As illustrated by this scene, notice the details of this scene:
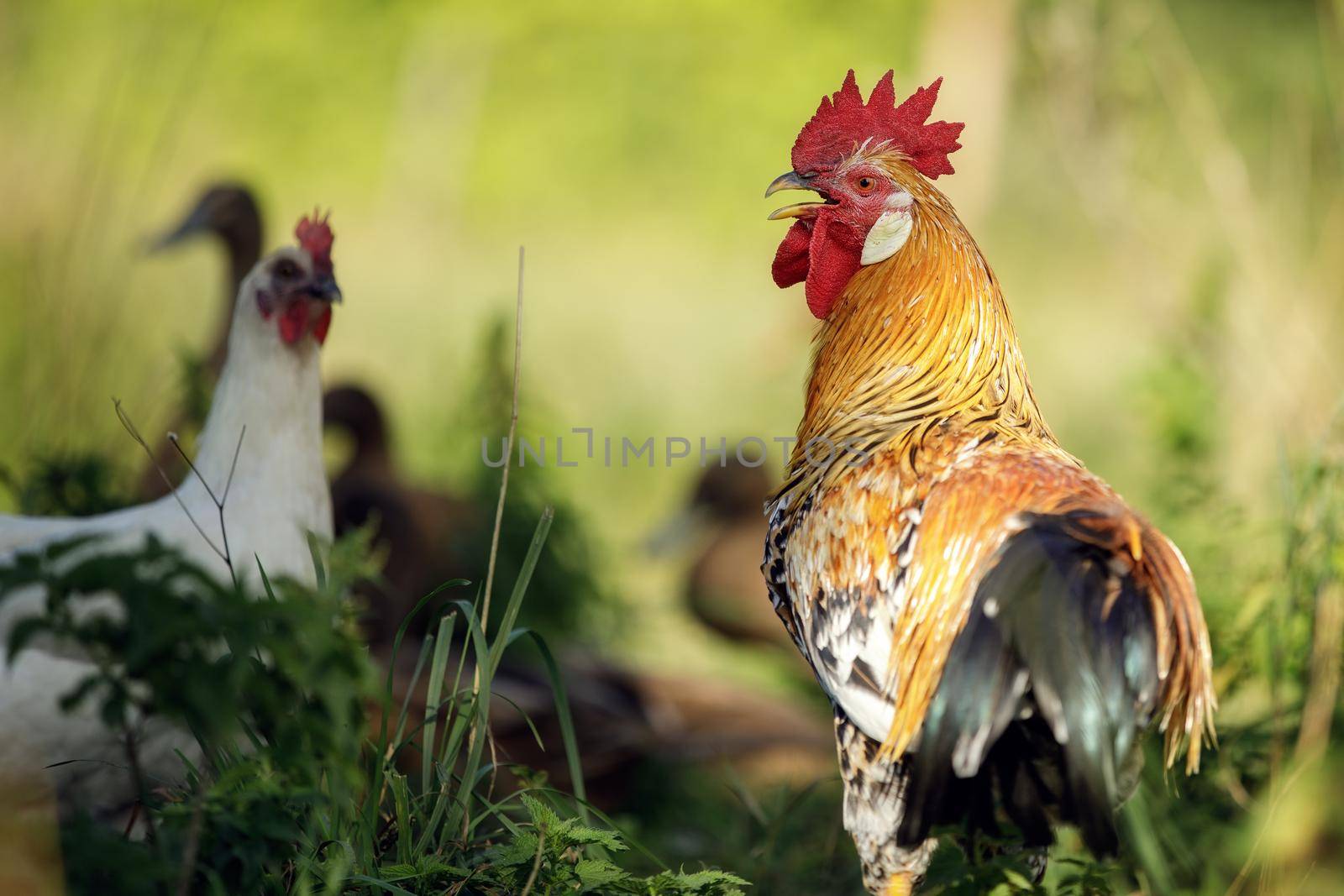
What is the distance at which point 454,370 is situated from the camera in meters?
9.25

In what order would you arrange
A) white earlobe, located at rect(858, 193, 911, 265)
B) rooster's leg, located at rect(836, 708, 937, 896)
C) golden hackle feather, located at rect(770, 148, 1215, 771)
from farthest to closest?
1. white earlobe, located at rect(858, 193, 911, 265)
2. rooster's leg, located at rect(836, 708, 937, 896)
3. golden hackle feather, located at rect(770, 148, 1215, 771)

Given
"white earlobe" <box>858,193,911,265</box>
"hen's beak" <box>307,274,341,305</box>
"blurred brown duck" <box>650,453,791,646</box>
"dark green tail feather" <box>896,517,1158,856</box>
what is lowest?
"blurred brown duck" <box>650,453,791,646</box>

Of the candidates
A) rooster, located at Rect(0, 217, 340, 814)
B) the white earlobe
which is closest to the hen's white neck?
rooster, located at Rect(0, 217, 340, 814)

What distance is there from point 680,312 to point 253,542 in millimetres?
10337

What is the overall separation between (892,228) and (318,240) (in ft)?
5.32

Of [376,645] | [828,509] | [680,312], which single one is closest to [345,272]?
[680,312]

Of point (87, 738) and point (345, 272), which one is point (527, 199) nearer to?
point (345, 272)

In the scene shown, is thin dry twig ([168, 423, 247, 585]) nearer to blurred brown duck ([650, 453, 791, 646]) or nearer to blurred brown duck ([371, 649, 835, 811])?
blurred brown duck ([371, 649, 835, 811])

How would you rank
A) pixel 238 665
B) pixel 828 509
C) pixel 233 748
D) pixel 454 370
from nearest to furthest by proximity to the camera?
1. pixel 238 665
2. pixel 233 748
3. pixel 828 509
4. pixel 454 370

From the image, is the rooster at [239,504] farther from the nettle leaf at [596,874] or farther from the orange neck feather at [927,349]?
the orange neck feather at [927,349]

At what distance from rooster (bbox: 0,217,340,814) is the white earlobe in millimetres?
1486

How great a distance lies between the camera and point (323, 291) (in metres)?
3.35

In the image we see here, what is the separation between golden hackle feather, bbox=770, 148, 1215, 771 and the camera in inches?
92.1

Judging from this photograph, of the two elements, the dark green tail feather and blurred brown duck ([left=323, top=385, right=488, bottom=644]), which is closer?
the dark green tail feather
